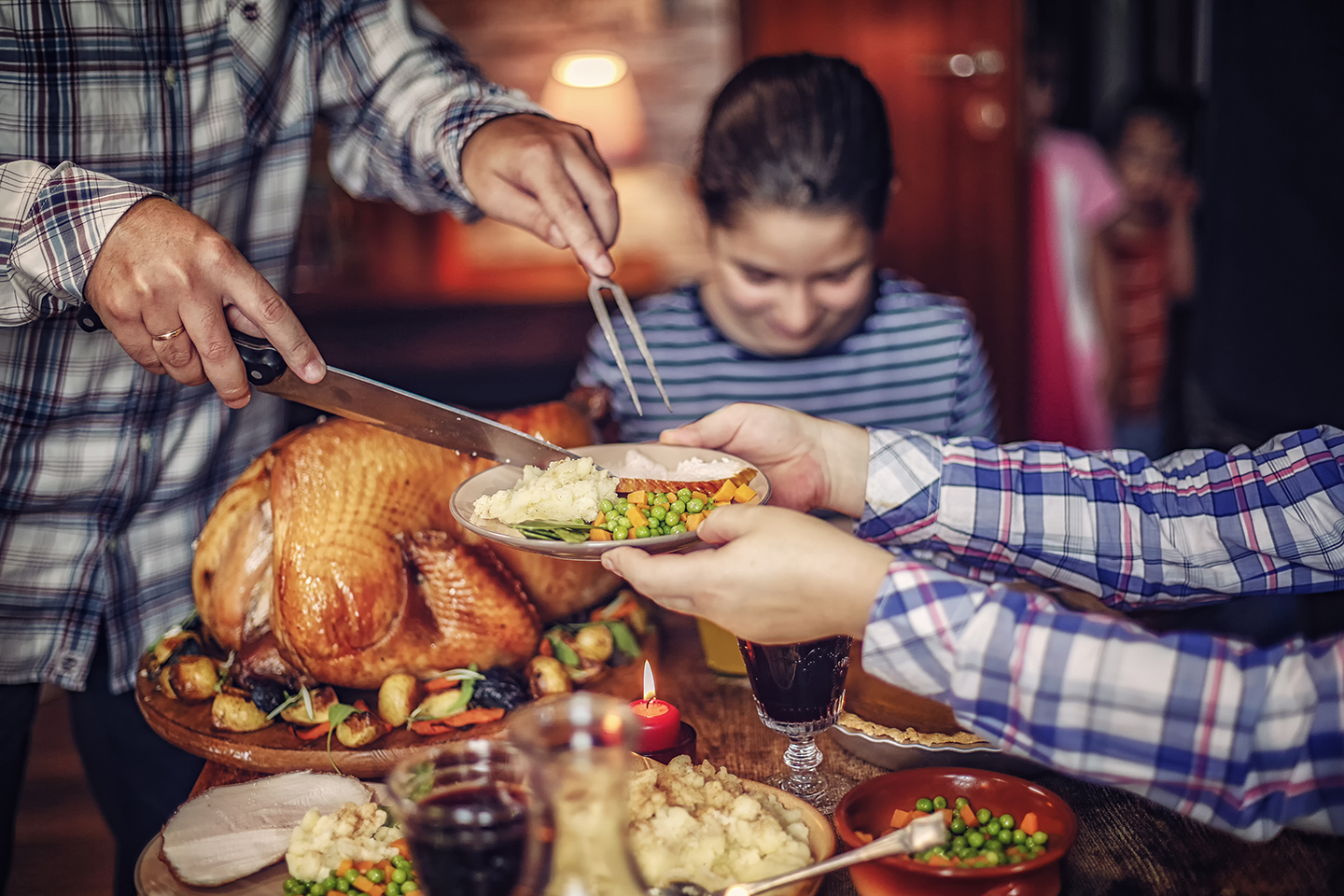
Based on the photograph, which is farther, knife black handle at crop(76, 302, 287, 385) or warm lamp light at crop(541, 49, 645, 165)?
warm lamp light at crop(541, 49, 645, 165)

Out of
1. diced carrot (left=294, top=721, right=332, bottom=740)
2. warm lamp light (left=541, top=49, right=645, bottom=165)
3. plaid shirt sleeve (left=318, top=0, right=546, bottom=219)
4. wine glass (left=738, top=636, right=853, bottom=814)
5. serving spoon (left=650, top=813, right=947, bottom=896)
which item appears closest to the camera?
serving spoon (left=650, top=813, right=947, bottom=896)

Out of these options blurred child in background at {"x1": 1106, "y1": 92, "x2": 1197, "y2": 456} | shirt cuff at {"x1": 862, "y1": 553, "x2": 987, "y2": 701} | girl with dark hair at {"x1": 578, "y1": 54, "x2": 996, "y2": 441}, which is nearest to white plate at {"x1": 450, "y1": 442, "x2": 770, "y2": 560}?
shirt cuff at {"x1": 862, "y1": 553, "x2": 987, "y2": 701}

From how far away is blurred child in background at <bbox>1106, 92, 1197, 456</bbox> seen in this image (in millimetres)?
4043

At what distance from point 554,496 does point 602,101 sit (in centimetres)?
313

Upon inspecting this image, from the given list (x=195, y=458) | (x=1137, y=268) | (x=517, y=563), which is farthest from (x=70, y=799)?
(x=1137, y=268)

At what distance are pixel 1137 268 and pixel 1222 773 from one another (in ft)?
11.7

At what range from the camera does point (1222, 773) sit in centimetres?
90

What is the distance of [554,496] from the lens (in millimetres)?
1229

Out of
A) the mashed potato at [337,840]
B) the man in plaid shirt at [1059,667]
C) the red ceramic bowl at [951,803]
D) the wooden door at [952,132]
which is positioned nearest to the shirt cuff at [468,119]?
the man in plaid shirt at [1059,667]

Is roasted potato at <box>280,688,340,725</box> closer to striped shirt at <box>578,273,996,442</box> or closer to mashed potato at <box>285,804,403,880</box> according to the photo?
mashed potato at <box>285,804,403,880</box>

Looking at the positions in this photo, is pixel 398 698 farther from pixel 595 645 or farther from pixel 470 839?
pixel 470 839

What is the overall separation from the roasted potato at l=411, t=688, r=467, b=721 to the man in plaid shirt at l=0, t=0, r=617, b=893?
0.47 m

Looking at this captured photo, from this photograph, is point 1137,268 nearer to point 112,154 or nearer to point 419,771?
point 112,154

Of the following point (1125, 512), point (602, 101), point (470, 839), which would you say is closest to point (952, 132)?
point (602, 101)
